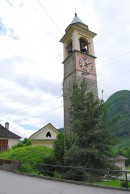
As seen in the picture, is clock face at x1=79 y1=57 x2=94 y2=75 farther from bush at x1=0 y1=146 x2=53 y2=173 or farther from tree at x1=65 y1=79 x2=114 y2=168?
bush at x1=0 y1=146 x2=53 y2=173

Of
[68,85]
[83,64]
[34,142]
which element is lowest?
[34,142]

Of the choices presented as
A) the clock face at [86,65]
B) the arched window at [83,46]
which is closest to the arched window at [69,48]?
the arched window at [83,46]

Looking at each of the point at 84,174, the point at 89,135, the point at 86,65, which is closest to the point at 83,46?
the point at 86,65

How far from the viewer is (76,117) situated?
61.3 ft

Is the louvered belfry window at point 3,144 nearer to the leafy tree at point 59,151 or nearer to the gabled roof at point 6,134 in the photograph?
the gabled roof at point 6,134

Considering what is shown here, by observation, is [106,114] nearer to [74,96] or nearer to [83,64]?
[74,96]

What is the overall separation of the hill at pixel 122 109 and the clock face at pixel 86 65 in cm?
6131

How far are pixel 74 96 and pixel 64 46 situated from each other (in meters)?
13.9

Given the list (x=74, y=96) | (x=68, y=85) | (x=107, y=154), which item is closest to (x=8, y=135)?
(x=68, y=85)

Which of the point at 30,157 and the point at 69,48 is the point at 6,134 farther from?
the point at 69,48

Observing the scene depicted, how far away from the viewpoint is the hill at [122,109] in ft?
330

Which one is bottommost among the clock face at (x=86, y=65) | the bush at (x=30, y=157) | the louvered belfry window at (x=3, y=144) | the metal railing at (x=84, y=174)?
the metal railing at (x=84, y=174)

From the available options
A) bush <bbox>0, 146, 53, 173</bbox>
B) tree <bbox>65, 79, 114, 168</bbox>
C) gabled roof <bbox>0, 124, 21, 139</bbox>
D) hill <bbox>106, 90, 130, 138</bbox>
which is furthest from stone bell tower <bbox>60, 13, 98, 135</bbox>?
hill <bbox>106, 90, 130, 138</bbox>

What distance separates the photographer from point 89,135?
1725 cm
